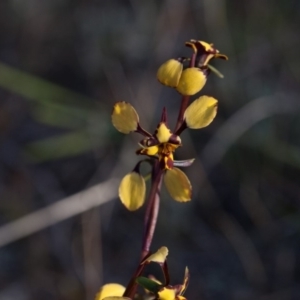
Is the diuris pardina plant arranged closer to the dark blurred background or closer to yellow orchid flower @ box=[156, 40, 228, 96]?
yellow orchid flower @ box=[156, 40, 228, 96]

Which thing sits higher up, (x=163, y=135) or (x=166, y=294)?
(x=163, y=135)

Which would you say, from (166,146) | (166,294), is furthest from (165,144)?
(166,294)

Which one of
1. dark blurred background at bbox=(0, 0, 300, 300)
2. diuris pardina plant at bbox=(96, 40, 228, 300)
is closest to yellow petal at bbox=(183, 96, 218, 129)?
diuris pardina plant at bbox=(96, 40, 228, 300)

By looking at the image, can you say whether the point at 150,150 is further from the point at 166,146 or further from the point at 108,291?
the point at 108,291

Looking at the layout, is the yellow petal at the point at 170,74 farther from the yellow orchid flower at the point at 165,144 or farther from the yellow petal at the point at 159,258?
the yellow petal at the point at 159,258

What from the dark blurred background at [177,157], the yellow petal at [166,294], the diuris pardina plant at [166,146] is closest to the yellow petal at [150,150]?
the diuris pardina plant at [166,146]

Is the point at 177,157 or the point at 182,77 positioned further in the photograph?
the point at 177,157
